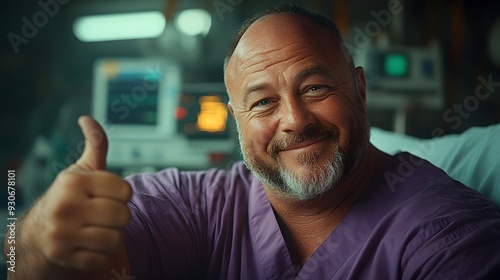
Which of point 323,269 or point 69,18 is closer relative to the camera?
point 323,269

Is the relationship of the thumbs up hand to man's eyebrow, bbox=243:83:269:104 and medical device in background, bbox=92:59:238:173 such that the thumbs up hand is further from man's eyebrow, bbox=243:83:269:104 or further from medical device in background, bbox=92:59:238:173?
medical device in background, bbox=92:59:238:173

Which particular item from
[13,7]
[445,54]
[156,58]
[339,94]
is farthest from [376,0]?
[339,94]

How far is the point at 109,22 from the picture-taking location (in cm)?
227

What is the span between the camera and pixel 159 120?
2.22 meters

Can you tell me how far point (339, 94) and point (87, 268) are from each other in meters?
0.49

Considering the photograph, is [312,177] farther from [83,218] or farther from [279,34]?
[83,218]

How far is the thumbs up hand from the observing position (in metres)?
0.45

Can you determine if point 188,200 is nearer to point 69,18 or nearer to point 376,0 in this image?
point 69,18

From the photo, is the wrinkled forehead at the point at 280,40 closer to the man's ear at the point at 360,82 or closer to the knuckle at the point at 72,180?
the man's ear at the point at 360,82

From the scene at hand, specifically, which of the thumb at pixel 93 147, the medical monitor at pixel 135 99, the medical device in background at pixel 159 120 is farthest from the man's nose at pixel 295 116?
the medical monitor at pixel 135 99

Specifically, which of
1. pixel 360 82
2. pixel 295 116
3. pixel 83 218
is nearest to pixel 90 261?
pixel 83 218

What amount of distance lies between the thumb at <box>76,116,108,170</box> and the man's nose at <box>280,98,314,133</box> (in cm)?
32

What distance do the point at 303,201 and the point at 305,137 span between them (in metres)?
0.12

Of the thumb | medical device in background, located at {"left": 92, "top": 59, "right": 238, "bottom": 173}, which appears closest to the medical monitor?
medical device in background, located at {"left": 92, "top": 59, "right": 238, "bottom": 173}
